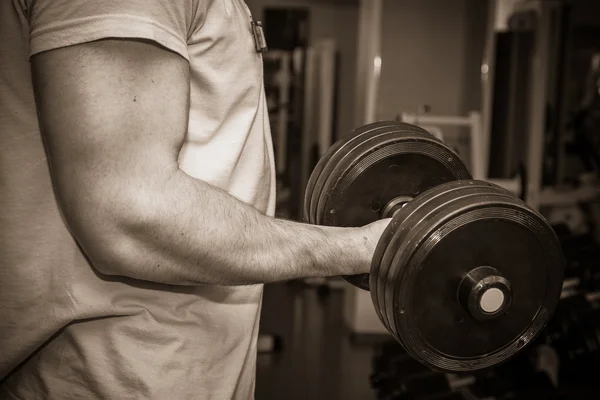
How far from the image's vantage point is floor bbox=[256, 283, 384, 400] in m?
2.87

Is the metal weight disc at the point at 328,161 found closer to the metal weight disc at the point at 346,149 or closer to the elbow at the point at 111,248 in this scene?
the metal weight disc at the point at 346,149

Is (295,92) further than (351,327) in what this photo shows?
Yes

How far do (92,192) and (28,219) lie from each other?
0.18m

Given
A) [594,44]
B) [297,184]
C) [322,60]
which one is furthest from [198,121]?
[297,184]

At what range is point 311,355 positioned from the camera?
11.1 feet

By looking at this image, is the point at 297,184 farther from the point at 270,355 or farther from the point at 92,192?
the point at 92,192

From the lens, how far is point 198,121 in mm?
804

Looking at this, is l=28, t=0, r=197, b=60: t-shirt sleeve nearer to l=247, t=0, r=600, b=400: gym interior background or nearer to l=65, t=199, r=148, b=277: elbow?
l=65, t=199, r=148, b=277: elbow

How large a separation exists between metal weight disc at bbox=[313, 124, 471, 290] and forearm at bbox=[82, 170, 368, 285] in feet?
0.77

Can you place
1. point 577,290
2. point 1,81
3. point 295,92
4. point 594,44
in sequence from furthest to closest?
1. point 295,92
2. point 594,44
3. point 577,290
4. point 1,81

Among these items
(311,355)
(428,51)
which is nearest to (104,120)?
(311,355)

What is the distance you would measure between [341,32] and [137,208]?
590 centimetres

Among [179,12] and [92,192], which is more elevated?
[179,12]

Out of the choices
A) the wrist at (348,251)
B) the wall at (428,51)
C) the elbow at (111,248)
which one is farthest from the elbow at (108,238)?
the wall at (428,51)
